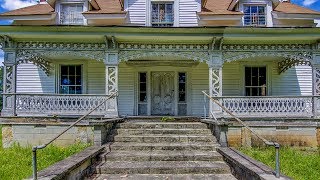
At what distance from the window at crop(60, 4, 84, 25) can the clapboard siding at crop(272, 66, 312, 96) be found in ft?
32.5

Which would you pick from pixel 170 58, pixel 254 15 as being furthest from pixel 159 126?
pixel 254 15

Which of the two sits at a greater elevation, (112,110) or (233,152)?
(112,110)

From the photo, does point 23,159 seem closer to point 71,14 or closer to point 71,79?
point 71,79

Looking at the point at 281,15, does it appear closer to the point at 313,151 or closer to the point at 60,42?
the point at 313,151

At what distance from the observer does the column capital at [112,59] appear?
1327 cm

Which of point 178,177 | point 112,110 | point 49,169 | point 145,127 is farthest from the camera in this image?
point 112,110

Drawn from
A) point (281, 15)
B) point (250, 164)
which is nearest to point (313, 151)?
point (250, 164)

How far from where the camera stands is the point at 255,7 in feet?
54.8

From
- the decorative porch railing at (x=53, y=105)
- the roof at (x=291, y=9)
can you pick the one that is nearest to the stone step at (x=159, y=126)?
the decorative porch railing at (x=53, y=105)

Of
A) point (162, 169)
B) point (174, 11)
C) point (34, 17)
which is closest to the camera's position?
point (162, 169)

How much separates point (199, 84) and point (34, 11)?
352 inches

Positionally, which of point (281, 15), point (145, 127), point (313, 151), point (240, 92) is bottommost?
point (313, 151)

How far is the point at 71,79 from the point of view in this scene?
16547 millimetres

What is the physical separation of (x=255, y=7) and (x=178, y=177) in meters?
11.7
